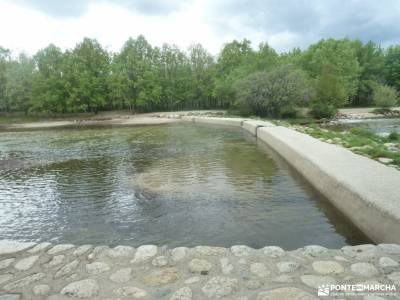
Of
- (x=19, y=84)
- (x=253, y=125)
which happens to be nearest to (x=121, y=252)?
(x=253, y=125)

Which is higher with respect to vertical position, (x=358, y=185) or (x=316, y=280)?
(x=358, y=185)

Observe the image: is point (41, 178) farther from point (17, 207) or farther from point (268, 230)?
point (268, 230)

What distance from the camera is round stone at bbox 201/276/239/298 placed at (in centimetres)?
250

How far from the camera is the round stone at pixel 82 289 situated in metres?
2.56

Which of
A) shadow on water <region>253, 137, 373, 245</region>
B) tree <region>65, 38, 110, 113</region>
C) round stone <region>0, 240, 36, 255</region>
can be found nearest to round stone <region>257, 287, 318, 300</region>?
shadow on water <region>253, 137, 373, 245</region>

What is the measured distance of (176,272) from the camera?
2873 mm

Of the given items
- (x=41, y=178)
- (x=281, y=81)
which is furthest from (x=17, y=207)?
(x=281, y=81)

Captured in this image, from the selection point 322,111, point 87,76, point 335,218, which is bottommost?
point 335,218

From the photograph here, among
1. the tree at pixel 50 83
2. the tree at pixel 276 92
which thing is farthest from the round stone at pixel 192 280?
the tree at pixel 50 83

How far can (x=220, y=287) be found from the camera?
2.57 meters

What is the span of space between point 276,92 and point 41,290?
2700 centimetres

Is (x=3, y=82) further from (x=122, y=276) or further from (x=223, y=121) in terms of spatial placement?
(x=122, y=276)

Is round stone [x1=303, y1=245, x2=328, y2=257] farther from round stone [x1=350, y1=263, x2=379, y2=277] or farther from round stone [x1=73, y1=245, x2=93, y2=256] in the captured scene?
round stone [x1=73, y1=245, x2=93, y2=256]

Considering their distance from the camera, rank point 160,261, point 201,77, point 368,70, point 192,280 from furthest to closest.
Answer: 1. point 368,70
2. point 201,77
3. point 160,261
4. point 192,280
